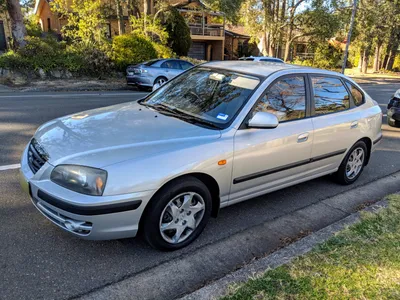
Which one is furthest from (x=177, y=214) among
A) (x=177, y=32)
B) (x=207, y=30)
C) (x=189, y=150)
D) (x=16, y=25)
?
(x=207, y=30)

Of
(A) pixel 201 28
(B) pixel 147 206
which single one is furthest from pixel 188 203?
(A) pixel 201 28

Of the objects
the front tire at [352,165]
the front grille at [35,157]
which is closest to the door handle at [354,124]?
the front tire at [352,165]

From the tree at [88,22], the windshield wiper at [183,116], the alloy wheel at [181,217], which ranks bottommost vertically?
the alloy wheel at [181,217]

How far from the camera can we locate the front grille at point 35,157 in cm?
293

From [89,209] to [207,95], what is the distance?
178 cm

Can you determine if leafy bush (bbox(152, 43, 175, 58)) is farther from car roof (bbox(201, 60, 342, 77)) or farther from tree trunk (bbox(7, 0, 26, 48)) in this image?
car roof (bbox(201, 60, 342, 77))

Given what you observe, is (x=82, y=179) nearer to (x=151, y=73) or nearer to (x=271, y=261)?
(x=271, y=261)

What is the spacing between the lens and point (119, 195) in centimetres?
261

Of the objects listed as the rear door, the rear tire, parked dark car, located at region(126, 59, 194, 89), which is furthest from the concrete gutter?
parked dark car, located at region(126, 59, 194, 89)

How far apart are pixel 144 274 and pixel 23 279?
91 cm

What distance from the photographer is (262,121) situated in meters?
3.25

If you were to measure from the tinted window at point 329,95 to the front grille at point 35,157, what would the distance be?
2983 millimetres

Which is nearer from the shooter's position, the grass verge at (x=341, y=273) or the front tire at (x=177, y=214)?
the grass verge at (x=341, y=273)

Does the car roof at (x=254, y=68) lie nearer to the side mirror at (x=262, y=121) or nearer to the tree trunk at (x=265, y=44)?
the side mirror at (x=262, y=121)
